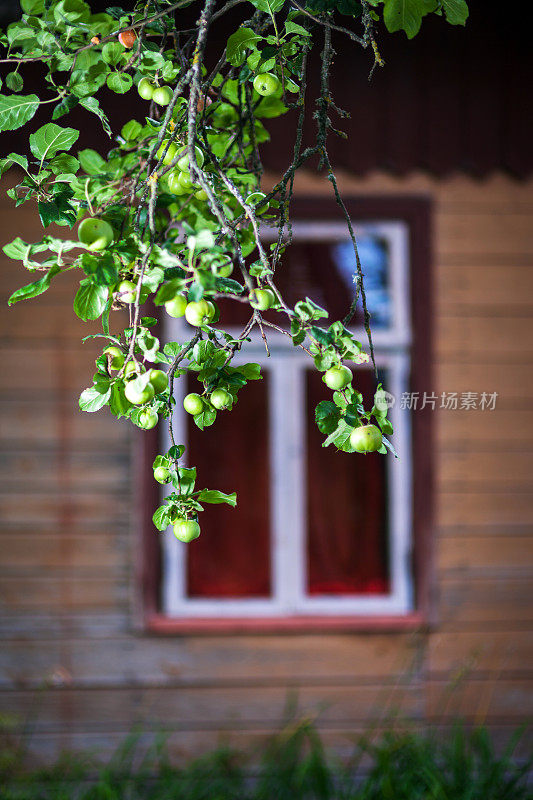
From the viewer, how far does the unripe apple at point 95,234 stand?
2.79 ft

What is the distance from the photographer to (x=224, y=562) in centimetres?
286

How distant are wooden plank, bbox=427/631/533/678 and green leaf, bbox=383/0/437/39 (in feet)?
7.67

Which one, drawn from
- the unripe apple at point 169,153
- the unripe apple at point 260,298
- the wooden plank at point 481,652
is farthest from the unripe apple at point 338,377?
the wooden plank at point 481,652

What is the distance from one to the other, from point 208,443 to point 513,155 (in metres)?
1.67

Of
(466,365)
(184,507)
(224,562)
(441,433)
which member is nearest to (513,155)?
(466,365)

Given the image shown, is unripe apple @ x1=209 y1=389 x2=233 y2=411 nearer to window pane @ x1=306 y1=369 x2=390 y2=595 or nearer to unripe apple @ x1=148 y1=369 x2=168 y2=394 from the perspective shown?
unripe apple @ x1=148 y1=369 x2=168 y2=394

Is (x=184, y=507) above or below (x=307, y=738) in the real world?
above

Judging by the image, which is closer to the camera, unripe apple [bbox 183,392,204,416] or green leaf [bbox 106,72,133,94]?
unripe apple [bbox 183,392,204,416]

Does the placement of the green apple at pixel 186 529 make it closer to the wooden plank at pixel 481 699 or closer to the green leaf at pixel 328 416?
the green leaf at pixel 328 416

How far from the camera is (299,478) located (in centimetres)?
285

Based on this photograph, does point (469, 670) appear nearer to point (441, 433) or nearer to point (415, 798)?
point (415, 798)

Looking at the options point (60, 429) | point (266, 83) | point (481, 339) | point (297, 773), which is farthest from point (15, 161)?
point (297, 773)

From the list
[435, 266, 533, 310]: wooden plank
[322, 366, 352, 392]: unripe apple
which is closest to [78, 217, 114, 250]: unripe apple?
[322, 366, 352, 392]: unripe apple

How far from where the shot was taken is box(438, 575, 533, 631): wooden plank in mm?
2770
